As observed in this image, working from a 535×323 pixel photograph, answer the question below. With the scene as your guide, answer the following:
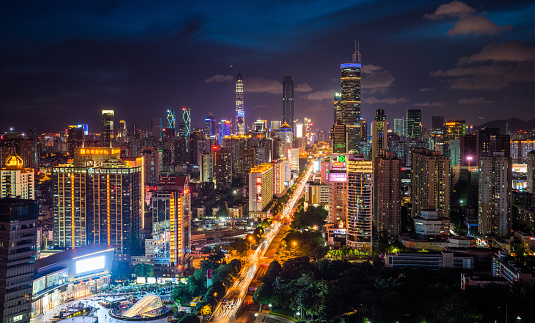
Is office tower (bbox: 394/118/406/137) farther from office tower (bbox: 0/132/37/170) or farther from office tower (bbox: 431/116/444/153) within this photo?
office tower (bbox: 0/132/37/170)

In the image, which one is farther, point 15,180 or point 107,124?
point 107,124

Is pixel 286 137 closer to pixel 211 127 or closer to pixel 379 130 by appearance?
pixel 211 127

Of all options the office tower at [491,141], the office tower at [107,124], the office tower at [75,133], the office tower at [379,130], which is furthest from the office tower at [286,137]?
the office tower at [491,141]

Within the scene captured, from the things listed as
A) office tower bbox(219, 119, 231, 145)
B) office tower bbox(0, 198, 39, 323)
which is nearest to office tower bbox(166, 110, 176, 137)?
office tower bbox(219, 119, 231, 145)

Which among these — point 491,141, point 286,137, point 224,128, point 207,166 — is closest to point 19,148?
point 207,166

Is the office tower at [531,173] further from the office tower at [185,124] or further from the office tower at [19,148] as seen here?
the office tower at [185,124]

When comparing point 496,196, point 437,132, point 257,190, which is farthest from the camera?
point 437,132
